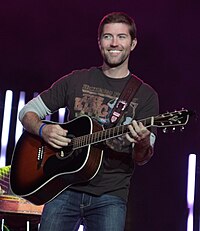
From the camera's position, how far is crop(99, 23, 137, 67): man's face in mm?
3539

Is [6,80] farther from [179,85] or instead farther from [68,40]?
[179,85]

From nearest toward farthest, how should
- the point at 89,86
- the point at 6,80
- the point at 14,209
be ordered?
the point at 89,86 → the point at 14,209 → the point at 6,80

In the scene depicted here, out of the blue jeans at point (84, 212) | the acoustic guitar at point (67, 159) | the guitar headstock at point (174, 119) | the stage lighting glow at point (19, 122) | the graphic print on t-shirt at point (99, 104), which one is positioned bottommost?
the blue jeans at point (84, 212)

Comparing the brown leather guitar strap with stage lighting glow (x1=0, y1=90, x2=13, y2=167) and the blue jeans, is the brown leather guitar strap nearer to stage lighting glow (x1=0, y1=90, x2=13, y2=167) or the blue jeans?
the blue jeans

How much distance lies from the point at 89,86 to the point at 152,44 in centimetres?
357

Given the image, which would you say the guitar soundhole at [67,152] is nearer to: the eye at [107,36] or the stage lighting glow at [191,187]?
the eye at [107,36]

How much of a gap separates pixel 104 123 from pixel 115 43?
0.48m

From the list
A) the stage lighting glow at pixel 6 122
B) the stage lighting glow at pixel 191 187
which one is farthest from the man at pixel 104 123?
the stage lighting glow at pixel 191 187

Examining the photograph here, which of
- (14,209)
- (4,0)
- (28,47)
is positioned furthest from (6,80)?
(14,209)

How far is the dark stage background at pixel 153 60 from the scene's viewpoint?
22.6 feet

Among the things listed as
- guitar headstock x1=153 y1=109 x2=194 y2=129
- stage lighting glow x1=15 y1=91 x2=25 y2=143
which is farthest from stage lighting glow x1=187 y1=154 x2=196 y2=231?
guitar headstock x1=153 y1=109 x2=194 y2=129

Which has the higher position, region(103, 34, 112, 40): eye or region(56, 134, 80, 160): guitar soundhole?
region(103, 34, 112, 40): eye

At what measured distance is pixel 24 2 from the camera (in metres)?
6.83

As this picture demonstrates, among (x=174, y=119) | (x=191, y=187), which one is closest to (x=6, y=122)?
(x=191, y=187)
